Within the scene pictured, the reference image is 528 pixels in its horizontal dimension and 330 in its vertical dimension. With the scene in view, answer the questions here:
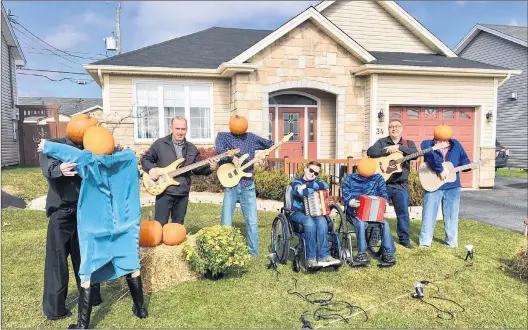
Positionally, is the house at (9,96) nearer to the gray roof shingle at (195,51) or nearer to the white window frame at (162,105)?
the gray roof shingle at (195,51)

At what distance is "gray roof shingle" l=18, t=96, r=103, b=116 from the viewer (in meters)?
38.5

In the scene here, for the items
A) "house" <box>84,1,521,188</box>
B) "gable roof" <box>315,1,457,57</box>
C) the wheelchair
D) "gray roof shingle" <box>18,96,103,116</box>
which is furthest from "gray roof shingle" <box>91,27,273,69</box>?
"gray roof shingle" <box>18,96,103,116</box>

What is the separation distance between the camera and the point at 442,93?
11828mm

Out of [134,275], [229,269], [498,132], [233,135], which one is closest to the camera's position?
[134,275]

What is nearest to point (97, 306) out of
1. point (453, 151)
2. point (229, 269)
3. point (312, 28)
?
point (229, 269)

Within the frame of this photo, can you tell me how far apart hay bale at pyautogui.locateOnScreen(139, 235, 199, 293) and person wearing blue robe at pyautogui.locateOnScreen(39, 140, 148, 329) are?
0.65 metres

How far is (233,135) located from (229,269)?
71.6 inches

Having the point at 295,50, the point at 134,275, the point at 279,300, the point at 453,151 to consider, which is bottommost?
the point at 279,300

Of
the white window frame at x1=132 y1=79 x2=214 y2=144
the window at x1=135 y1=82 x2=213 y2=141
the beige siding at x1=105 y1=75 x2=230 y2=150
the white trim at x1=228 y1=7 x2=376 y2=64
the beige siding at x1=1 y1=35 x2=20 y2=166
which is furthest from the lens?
the beige siding at x1=1 y1=35 x2=20 y2=166

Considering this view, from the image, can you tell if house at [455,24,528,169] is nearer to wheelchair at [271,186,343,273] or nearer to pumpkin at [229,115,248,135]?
wheelchair at [271,186,343,273]

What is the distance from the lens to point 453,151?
5.54 m

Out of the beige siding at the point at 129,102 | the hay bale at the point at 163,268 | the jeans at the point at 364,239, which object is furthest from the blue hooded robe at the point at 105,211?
the beige siding at the point at 129,102

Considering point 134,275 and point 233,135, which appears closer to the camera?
point 134,275

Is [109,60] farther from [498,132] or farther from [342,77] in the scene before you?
[498,132]
